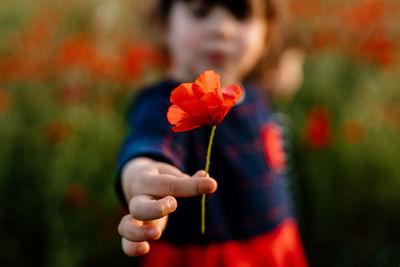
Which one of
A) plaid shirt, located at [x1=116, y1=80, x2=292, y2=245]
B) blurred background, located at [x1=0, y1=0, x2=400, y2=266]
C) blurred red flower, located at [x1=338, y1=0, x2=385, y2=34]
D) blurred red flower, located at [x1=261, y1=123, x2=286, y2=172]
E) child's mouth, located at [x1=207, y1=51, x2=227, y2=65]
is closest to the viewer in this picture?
plaid shirt, located at [x1=116, y1=80, x2=292, y2=245]

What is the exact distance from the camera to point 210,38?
2.76 feet

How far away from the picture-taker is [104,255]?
1.42m

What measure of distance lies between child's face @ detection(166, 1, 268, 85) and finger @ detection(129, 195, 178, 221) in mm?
532

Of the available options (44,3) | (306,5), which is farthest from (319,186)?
(44,3)

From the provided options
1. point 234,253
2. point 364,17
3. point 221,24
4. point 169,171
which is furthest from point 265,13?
point 364,17

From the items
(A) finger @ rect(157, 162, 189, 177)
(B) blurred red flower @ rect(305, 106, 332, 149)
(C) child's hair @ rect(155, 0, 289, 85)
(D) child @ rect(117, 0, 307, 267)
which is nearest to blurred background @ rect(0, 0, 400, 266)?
(B) blurred red flower @ rect(305, 106, 332, 149)

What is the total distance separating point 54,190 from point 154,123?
776mm

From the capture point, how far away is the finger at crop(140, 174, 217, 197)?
0.37 m

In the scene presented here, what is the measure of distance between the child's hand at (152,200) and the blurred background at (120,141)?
36.8 inches

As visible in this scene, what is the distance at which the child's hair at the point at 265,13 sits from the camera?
0.89 metres

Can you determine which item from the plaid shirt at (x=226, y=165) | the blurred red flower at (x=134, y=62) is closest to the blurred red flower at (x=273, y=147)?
the plaid shirt at (x=226, y=165)

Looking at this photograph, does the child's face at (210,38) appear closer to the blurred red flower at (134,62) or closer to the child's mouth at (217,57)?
the child's mouth at (217,57)

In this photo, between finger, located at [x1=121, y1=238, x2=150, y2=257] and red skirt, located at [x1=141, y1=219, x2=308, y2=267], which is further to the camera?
red skirt, located at [x1=141, y1=219, x2=308, y2=267]

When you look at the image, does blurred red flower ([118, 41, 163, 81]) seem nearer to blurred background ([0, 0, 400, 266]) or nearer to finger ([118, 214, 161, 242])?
blurred background ([0, 0, 400, 266])
